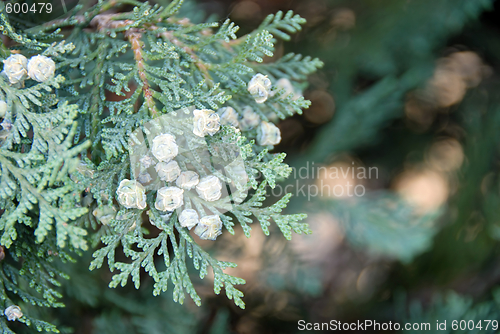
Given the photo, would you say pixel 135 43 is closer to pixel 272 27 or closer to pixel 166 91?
pixel 166 91

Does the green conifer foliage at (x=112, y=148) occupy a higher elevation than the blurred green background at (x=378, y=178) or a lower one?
higher

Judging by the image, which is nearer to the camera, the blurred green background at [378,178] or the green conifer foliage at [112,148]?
the green conifer foliage at [112,148]

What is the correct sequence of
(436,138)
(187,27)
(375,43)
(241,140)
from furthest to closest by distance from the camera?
(436,138), (375,43), (187,27), (241,140)

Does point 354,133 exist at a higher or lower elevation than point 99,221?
lower

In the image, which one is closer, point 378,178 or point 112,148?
point 112,148

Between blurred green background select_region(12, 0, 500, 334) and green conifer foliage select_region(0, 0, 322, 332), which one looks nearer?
green conifer foliage select_region(0, 0, 322, 332)

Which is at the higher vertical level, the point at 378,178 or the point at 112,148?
the point at 112,148

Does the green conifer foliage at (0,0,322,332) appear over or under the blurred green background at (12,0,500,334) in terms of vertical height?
over

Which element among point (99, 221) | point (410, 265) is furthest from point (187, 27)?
point (410, 265)
